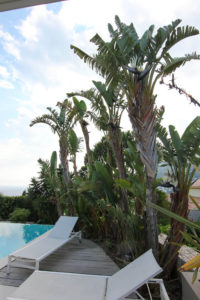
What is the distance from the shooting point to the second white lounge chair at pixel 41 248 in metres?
4.01

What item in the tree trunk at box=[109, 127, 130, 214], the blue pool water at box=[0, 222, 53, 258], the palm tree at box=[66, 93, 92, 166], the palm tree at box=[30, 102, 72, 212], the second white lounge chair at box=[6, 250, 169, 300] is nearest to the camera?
the second white lounge chair at box=[6, 250, 169, 300]

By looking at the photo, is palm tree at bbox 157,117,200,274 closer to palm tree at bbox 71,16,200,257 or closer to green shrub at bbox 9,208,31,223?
palm tree at bbox 71,16,200,257

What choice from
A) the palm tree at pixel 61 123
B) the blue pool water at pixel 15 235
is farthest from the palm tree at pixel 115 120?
the blue pool water at pixel 15 235

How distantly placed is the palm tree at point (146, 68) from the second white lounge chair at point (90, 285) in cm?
112

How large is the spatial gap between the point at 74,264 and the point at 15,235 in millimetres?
3884

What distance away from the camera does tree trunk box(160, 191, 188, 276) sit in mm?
3857

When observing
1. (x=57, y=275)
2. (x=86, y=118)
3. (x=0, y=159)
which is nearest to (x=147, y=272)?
(x=57, y=275)

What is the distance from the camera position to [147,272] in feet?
8.93

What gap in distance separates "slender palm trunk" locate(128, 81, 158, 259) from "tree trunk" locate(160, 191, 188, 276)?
226 millimetres

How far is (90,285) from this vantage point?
2975mm

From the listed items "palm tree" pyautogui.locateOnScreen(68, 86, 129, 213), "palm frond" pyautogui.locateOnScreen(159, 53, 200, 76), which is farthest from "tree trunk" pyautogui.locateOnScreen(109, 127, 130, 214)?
"palm frond" pyautogui.locateOnScreen(159, 53, 200, 76)

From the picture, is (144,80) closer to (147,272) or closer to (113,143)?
(113,143)

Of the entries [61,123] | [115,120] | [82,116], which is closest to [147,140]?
[115,120]

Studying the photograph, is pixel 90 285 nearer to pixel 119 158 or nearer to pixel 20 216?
pixel 119 158
